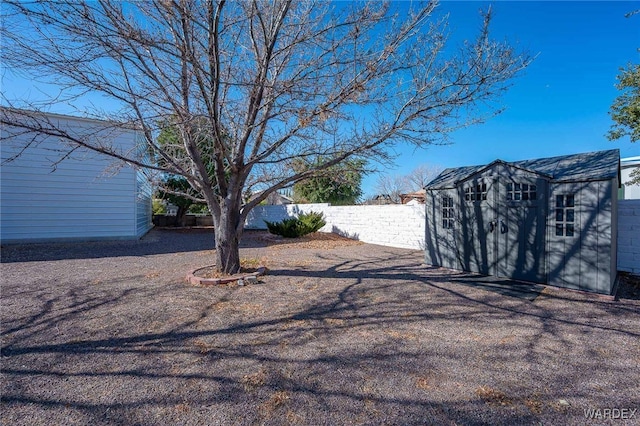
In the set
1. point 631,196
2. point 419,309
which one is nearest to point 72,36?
point 419,309

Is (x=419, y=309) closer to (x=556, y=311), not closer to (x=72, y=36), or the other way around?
(x=556, y=311)

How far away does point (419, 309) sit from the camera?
384 cm

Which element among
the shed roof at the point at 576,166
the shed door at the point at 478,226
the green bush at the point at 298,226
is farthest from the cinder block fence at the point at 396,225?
the shed door at the point at 478,226

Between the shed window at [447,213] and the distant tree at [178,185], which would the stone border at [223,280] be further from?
the shed window at [447,213]

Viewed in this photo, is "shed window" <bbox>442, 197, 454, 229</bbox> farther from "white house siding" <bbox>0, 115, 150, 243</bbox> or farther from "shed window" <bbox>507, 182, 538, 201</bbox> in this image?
"white house siding" <bbox>0, 115, 150, 243</bbox>

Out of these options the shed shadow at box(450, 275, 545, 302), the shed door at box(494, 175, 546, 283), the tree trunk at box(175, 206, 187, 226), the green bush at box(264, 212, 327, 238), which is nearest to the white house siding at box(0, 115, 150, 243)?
the green bush at box(264, 212, 327, 238)

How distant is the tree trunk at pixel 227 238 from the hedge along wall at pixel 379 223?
5.89 m

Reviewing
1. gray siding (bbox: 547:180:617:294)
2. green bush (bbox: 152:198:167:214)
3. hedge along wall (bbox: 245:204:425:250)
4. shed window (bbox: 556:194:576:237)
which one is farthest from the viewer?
green bush (bbox: 152:198:167:214)

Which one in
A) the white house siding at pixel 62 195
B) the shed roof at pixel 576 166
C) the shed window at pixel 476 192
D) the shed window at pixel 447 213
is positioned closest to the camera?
the shed roof at pixel 576 166

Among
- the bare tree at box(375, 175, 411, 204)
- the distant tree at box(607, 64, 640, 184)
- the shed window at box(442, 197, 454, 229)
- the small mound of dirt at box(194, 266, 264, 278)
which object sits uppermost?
the bare tree at box(375, 175, 411, 204)

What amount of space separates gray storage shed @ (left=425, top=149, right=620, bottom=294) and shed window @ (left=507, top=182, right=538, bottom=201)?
14 mm

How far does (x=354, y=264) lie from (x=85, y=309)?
475 cm

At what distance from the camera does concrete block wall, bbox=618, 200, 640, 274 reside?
5.64m

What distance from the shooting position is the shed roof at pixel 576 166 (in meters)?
4.52
